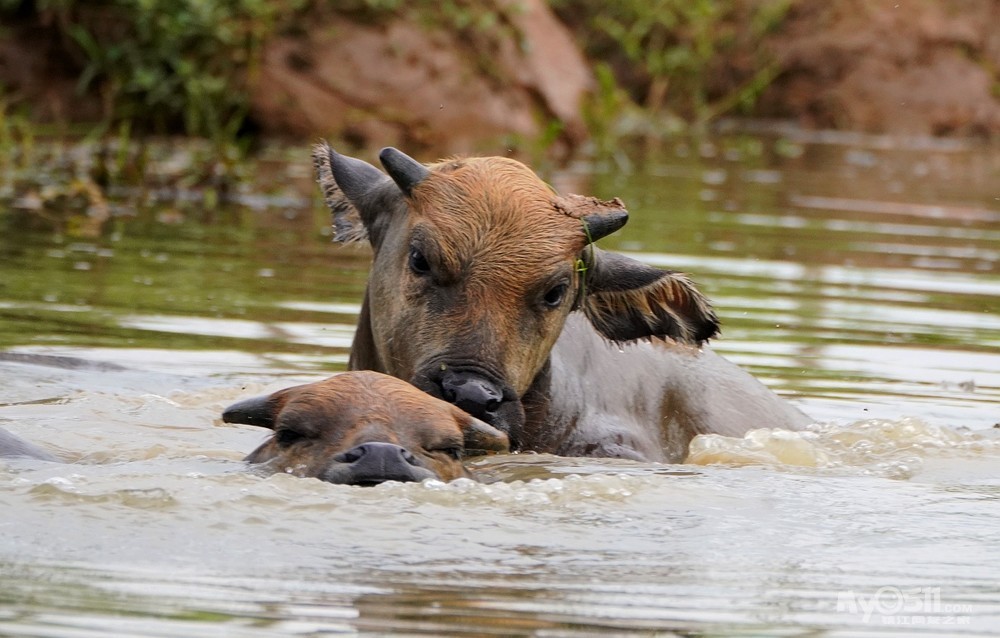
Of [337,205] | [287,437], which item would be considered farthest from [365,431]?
[337,205]

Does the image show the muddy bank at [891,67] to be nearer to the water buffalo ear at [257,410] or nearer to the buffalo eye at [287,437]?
the water buffalo ear at [257,410]

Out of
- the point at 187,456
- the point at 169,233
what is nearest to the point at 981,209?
the point at 169,233

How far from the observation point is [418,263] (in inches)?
286

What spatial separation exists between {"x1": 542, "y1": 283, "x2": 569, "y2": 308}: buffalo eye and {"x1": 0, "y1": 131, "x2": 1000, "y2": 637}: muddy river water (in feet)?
2.06

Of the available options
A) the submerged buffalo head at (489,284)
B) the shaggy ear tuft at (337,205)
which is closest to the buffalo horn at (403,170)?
the submerged buffalo head at (489,284)

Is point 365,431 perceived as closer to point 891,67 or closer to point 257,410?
point 257,410

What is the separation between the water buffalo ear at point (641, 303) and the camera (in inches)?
306

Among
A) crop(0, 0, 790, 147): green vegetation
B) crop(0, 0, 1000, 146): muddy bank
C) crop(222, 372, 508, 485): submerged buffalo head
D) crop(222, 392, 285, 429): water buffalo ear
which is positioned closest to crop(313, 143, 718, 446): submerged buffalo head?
crop(222, 372, 508, 485): submerged buffalo head

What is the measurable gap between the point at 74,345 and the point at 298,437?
3807 mm

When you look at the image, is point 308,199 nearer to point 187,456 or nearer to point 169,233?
point 169,233

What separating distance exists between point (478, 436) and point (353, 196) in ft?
6.37

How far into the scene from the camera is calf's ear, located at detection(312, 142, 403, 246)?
7.88 metres

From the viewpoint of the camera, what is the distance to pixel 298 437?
20.8 ft

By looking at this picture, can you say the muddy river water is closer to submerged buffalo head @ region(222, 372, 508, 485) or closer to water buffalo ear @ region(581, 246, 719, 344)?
submerged buffalo head @ region(222, 372, 508, 485)
